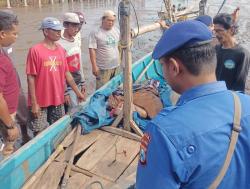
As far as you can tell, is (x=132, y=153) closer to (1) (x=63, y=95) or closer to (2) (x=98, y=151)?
(2) (x=98, y=151)

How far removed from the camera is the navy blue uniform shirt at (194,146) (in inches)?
Answer: 47.9

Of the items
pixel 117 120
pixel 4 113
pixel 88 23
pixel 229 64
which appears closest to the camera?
pixel 4 113

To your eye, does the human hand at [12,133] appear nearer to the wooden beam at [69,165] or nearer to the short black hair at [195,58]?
the wooden beam at [69,165]

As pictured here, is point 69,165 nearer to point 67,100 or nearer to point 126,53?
point 126,53

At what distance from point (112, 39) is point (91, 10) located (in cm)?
2220

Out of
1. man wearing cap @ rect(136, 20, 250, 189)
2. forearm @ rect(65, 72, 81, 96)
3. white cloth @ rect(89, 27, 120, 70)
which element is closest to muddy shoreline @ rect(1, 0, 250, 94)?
white cloth @ rect(89, 27, 120, 70)

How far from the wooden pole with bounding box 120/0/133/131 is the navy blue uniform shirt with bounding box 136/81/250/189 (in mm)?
2598

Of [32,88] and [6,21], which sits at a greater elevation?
[6,21]

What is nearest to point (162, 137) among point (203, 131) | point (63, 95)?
point (203, 131)

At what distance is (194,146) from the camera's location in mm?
1219

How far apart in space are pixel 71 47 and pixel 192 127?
3.83 meters

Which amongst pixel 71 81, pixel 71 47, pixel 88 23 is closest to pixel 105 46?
pixel 71 47

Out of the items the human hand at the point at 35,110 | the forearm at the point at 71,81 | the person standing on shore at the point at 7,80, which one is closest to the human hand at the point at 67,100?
the forearm at the point at 71,81

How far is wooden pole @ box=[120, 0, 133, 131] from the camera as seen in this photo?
12.3 ft
